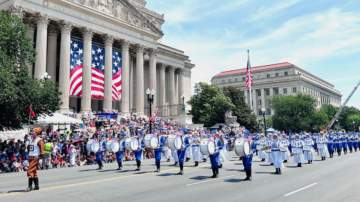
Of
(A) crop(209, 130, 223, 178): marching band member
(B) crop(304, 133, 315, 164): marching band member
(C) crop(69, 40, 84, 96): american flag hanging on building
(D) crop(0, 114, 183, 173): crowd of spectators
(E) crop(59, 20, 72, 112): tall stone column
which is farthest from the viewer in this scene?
(C) crop(69, 40, 84, 96): american flag hanging on building

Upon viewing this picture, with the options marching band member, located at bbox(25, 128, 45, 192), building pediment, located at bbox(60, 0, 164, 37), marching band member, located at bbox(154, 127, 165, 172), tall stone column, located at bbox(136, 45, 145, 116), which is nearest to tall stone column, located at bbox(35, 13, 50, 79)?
building pediment, located at bbox(60, 0, 164, 37)

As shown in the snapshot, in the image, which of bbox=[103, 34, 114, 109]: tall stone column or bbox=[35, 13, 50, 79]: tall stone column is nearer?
bbox=[35, 13, 50, 79]: tall stone column

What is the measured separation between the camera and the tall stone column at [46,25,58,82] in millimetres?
36997

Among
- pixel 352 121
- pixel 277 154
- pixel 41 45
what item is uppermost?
pixel 41 45

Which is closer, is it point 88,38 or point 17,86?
point 17,86

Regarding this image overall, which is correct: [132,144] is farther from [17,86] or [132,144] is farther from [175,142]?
[17,86]

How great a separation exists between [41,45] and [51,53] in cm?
429

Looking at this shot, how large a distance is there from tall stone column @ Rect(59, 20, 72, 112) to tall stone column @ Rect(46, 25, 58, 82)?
230cm

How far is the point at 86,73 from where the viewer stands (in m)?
37.3

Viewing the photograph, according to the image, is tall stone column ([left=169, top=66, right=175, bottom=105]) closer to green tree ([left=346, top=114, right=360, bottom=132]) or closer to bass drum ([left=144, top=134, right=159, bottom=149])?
bass drum ([left=144, top=134, right=159, bottom=149])

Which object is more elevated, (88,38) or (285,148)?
(88,38)

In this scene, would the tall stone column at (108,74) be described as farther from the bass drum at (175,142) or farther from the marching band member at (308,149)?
the marching band member at (308,149)

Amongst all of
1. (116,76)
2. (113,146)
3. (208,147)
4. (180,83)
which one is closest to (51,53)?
(116,76)

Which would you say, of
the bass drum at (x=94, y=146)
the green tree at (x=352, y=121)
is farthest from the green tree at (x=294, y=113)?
the bass drum at (x=94, y=146)
